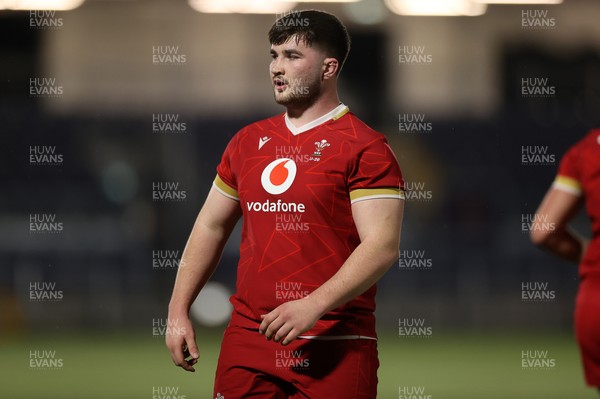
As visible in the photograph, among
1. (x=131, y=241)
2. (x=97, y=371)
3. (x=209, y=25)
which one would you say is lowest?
(x=97, y=371)

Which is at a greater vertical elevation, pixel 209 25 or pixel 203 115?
pixel 209 25

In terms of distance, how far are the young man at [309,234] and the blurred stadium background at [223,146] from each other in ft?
29.6

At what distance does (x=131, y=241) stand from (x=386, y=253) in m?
11.2

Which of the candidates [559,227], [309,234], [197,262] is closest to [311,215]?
[309,234]

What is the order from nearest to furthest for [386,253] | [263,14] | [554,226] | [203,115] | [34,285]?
1. [554,226]
2. [386,253]
3. [34,285]
4. [203,115]
5. [263,14]

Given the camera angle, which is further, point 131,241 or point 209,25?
point 209,25

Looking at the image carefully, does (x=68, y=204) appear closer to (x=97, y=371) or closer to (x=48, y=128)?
(x=48, y=128)

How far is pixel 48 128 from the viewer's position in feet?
50.8

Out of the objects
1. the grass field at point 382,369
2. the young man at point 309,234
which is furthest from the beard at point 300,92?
the grass field at point 382,369

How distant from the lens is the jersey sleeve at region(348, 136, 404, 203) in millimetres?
4078

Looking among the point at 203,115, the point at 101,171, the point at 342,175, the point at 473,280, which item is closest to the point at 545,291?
the point at 473,280

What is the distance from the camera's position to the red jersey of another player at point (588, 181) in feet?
11.4

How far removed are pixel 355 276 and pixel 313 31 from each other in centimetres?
100

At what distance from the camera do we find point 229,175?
4410 mm
